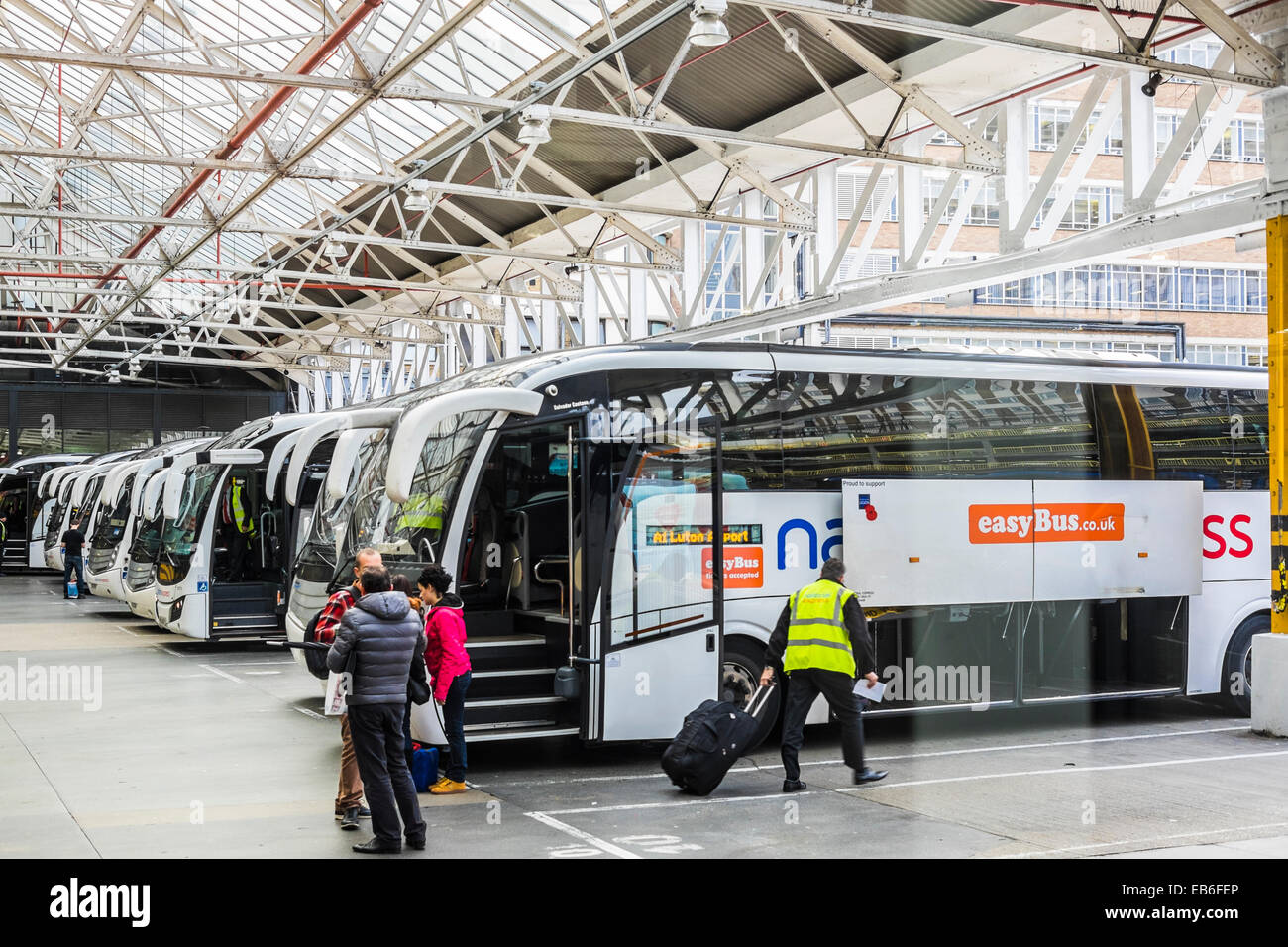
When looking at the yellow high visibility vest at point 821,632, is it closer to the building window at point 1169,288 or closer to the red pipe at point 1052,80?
the red pipe at point 1052,80

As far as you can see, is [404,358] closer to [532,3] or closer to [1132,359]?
[532,3]

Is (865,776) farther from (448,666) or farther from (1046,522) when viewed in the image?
(1046,522)

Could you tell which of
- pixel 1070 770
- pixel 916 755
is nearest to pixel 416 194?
pixel 916 755

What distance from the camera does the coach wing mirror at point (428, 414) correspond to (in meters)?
9.92

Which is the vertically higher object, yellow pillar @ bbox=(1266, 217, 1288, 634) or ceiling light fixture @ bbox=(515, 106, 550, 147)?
ceiling light fixture @ bbox=(515, 106, 550, 147)

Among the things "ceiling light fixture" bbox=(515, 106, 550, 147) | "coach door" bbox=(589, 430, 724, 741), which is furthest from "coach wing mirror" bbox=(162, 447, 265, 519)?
"coach door" bbox=(589, 430, 724, 741)

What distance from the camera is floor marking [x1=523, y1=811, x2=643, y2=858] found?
25.5 ft

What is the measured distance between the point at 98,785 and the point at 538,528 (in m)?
4.01

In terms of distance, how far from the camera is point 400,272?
32.1 metres

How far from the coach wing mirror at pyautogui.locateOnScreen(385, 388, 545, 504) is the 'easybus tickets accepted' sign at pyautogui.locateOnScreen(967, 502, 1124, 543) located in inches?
161

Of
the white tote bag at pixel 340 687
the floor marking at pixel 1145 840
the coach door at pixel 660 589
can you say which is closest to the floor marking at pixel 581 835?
the white tote bag at pixel 340 687

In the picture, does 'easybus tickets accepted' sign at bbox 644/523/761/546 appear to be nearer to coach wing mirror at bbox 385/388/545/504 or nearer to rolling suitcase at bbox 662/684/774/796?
coach wing mirror at bbox 385/388/545/504

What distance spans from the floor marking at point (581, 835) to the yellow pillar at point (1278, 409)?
6831 millimetres
